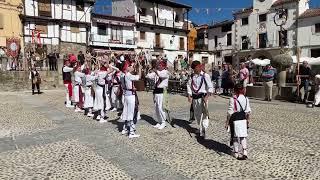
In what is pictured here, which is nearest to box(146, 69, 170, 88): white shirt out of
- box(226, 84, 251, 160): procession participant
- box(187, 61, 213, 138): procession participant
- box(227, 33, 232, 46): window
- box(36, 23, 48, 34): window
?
box(187, 61, 213, 138): procession participant

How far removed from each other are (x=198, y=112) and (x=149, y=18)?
111 feet

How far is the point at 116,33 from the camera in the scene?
123ft

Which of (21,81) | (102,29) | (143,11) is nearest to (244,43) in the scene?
(143,11)

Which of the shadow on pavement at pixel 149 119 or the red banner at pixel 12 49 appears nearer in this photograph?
the shadow on pavement at pixel 149 119

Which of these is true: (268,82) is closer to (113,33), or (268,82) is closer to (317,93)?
(317,93)

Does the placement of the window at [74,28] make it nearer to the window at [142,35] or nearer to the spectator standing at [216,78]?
the window at [142,35]

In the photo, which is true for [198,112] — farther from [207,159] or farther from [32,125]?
[32,125]

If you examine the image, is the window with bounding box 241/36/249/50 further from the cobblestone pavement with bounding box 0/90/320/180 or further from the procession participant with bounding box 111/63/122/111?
the procession participant with bounding box 111/63/122/111

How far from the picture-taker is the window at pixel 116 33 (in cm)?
3700

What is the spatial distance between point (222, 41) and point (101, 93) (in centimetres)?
3693

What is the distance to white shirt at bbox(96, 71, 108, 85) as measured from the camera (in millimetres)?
9820

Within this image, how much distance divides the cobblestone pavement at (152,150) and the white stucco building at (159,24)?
28835mm

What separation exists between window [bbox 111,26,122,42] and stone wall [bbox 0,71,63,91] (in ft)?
44.5

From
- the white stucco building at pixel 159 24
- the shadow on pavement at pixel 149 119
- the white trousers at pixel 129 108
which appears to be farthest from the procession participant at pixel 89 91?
the white stucco building at pixel 159 24
